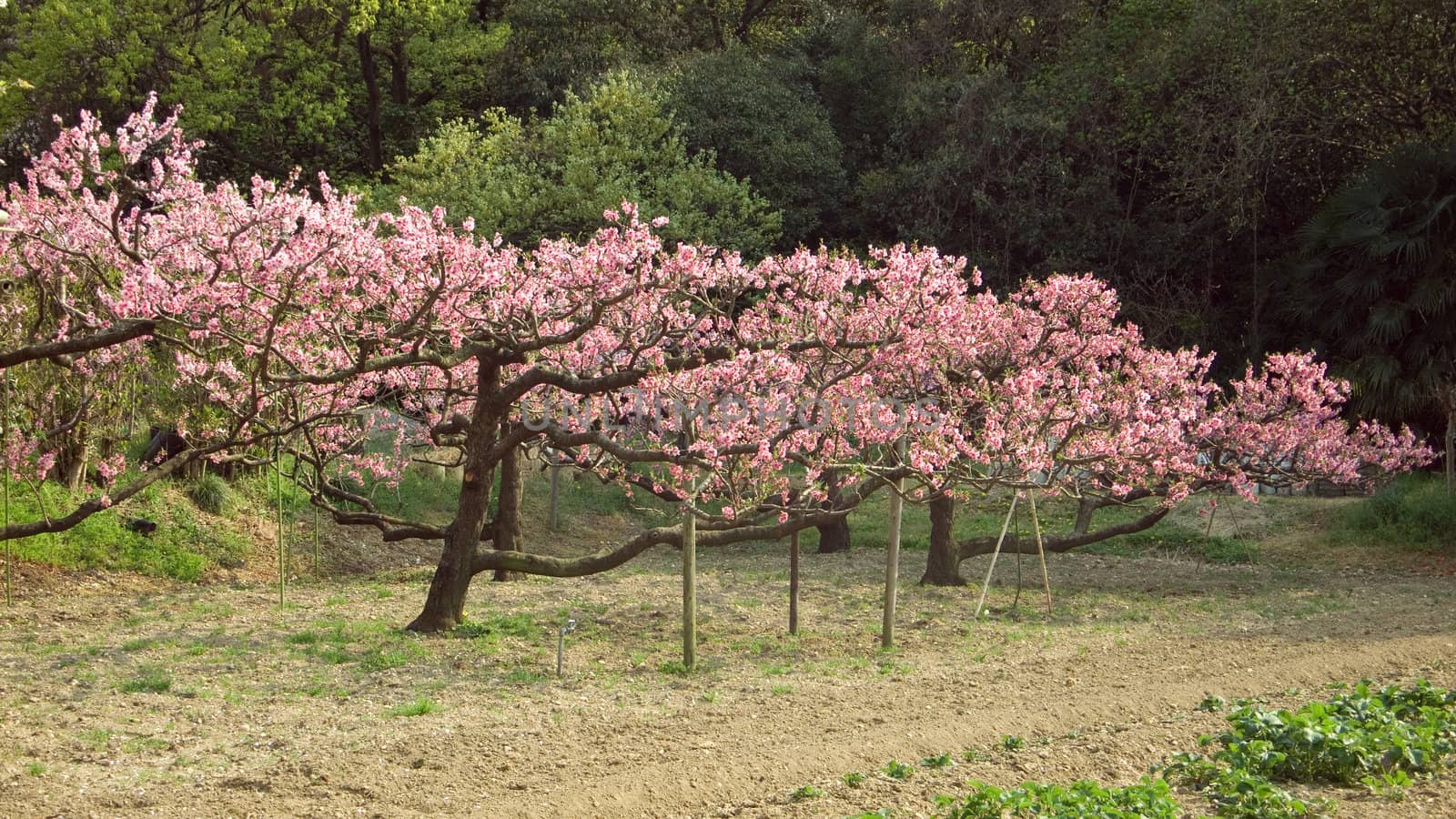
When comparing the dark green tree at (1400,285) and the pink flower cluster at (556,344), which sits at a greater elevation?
the dark green tree at (1400,285)

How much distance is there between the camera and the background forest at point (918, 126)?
58.2 feet

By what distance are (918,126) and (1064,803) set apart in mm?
18556

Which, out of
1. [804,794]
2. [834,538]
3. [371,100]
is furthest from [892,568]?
[371,100]

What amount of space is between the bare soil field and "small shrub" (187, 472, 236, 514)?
7.15 feet

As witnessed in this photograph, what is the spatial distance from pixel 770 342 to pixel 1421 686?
4.44 metres

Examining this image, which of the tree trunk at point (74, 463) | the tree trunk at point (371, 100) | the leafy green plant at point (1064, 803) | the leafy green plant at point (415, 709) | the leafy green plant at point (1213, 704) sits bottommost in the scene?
the leafy green plant at point (415, 709)

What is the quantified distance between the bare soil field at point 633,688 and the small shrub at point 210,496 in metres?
2.18

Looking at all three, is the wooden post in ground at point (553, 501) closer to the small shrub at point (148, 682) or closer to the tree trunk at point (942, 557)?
the tree trunk at point (942, 557)

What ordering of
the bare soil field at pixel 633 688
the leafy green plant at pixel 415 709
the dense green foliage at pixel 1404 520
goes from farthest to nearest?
the dense green foliage at pixel 1404 520, the leafy green plant at pixel 415 709, the bare soil field at pixel 633 688

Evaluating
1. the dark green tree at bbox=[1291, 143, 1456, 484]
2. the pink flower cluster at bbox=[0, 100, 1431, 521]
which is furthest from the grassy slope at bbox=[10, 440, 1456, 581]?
the dark green tree at bbox=[1291, 143, 1456, 484]

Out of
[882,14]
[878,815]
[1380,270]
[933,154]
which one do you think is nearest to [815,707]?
[878,815]

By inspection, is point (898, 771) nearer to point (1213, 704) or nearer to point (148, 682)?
point (1213, 704)

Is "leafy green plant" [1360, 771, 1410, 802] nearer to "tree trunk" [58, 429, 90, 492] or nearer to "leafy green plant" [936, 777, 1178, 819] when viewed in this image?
"leafy green plant" [936, 777, 1178, 819]

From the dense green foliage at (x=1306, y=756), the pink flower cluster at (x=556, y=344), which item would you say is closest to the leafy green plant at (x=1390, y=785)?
the dense green foliage at (x=1306, y=756)
